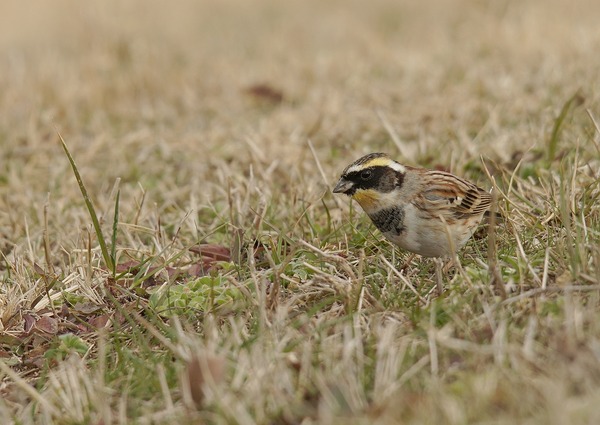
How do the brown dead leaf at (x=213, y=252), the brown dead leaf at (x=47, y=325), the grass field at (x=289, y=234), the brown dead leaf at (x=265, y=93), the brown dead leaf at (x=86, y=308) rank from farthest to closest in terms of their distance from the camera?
1. the brown dead leaf at (x=265, y=93)
2. the brown dead leaf at (x=213, y=252)
3. the brown dead leaf at (x=86, y=308)
4. the brown dead leaf at (x=47, y=325)
5. the grass field at (x=289, y=234)

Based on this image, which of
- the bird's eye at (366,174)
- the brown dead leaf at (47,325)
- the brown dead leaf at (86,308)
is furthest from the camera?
the bird's eye at (366,174)

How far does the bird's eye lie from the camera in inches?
215

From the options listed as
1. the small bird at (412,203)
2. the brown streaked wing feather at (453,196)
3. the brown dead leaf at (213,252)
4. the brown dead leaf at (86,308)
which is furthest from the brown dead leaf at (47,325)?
the brown streaked wing feather at (453,196)

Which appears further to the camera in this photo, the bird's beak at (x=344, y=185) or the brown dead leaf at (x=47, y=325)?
the bird's beak at (x=344, y=185)

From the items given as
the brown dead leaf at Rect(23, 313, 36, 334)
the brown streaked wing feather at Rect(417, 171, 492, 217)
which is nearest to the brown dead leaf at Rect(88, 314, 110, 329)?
the brown dead leaf at Rect(23, 313, 36, 334)

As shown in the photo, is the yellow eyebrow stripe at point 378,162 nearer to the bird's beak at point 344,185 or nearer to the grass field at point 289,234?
the bird's beak at point 344,185

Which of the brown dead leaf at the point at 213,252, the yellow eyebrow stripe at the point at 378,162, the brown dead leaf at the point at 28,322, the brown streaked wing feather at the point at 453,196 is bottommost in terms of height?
the brown dead leaf at the point at 213,252

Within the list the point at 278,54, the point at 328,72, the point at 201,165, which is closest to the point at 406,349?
the point at 201,165

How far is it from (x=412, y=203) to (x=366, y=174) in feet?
1.08

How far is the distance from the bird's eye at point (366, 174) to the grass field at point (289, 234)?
18.3 inches

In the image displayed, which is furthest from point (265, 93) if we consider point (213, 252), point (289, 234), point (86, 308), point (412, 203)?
point (86, 308)

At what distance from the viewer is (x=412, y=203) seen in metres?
5.48

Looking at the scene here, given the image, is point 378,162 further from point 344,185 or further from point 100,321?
point 100,321

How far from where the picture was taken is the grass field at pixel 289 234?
378 cm
